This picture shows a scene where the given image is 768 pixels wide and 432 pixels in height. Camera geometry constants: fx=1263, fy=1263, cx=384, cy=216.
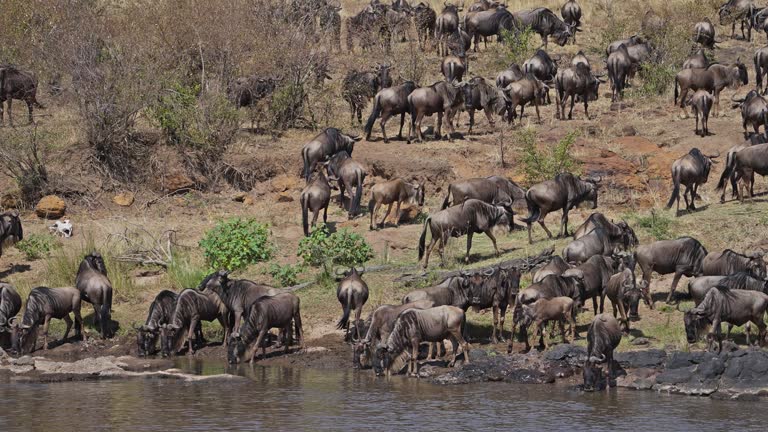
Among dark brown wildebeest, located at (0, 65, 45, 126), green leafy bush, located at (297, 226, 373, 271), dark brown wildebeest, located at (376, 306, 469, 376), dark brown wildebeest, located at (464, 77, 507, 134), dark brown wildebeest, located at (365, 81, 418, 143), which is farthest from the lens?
dark brown wildebeest, located at (0, 65, 45, 126)

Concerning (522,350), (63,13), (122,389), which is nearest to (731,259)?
(522,350)

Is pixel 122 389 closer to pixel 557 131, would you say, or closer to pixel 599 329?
pixel 599 329

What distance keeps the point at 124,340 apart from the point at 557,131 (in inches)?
497

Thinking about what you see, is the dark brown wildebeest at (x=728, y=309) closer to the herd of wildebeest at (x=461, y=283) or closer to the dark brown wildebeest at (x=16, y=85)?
the herd of wildebeest at (x=461, y=283)

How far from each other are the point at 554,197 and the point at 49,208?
9813 mm

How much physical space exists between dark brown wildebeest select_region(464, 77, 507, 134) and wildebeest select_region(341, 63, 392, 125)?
2.27 meters

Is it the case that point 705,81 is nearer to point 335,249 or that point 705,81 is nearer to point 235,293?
point 335,249

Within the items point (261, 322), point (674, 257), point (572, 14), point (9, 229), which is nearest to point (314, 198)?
point (9, 229)

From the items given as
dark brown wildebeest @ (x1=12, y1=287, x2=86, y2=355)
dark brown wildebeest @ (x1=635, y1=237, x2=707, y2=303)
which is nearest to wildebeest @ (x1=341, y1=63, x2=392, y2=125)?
dark brown wildebeest @ (x1=12, y1=287, x2=86, y2=355)

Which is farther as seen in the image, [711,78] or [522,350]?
[711,78]

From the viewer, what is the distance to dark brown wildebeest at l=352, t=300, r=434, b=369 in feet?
51.7

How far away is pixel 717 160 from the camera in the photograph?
25.6 meters

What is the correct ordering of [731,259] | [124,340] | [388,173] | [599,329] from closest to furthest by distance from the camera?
1. [599,329]
2. [731,259]
3. [124,340]
4. [388,173]

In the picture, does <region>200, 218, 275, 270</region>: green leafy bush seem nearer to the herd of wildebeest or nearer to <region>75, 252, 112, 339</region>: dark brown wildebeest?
the herd of wildebeest
